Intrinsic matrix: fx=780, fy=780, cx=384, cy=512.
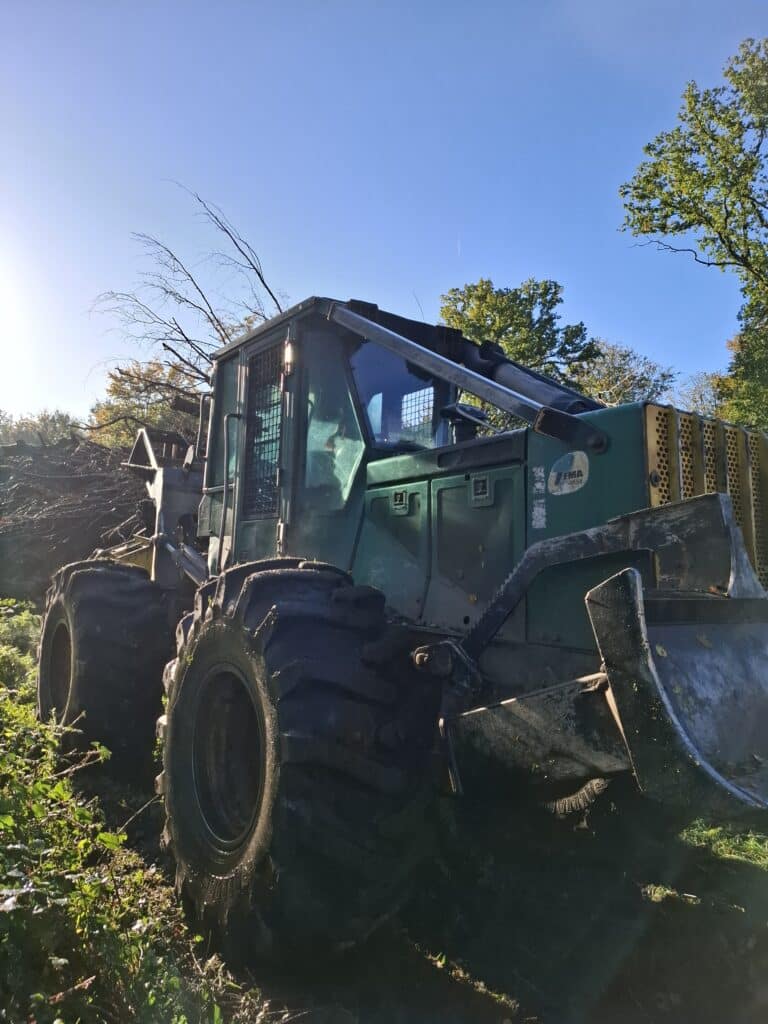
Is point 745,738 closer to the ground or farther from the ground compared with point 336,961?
farther from the ground

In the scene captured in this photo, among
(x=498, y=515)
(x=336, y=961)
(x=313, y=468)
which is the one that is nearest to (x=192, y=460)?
(x=313, y=468)

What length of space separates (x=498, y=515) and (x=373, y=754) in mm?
1150

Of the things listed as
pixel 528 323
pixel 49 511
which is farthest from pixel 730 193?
pixel 49 511

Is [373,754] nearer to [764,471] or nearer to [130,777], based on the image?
[764,471]

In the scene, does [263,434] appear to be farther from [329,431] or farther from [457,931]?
[457,931]

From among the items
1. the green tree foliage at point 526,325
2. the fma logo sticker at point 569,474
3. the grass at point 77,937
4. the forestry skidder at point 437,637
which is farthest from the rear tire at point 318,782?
the green tree foliage at point 526,325

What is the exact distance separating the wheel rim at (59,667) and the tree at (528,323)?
18.8 meters

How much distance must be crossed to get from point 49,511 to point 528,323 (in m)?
16.2

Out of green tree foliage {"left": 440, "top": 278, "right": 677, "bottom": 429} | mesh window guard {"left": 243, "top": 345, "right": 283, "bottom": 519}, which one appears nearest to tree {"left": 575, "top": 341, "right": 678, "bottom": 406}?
green tree foliage {"left": 440, "top": 278, "right": 677, "bottom": 429}

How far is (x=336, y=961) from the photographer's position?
3084mm

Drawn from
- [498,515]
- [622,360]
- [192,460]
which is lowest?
[498,515]

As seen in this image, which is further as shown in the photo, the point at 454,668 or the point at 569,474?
the point at 569,474

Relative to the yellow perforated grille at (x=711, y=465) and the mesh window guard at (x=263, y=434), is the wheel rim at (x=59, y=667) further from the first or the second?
the yellow perforated grille at (x=711, y=465)

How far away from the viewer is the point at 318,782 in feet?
9.50
